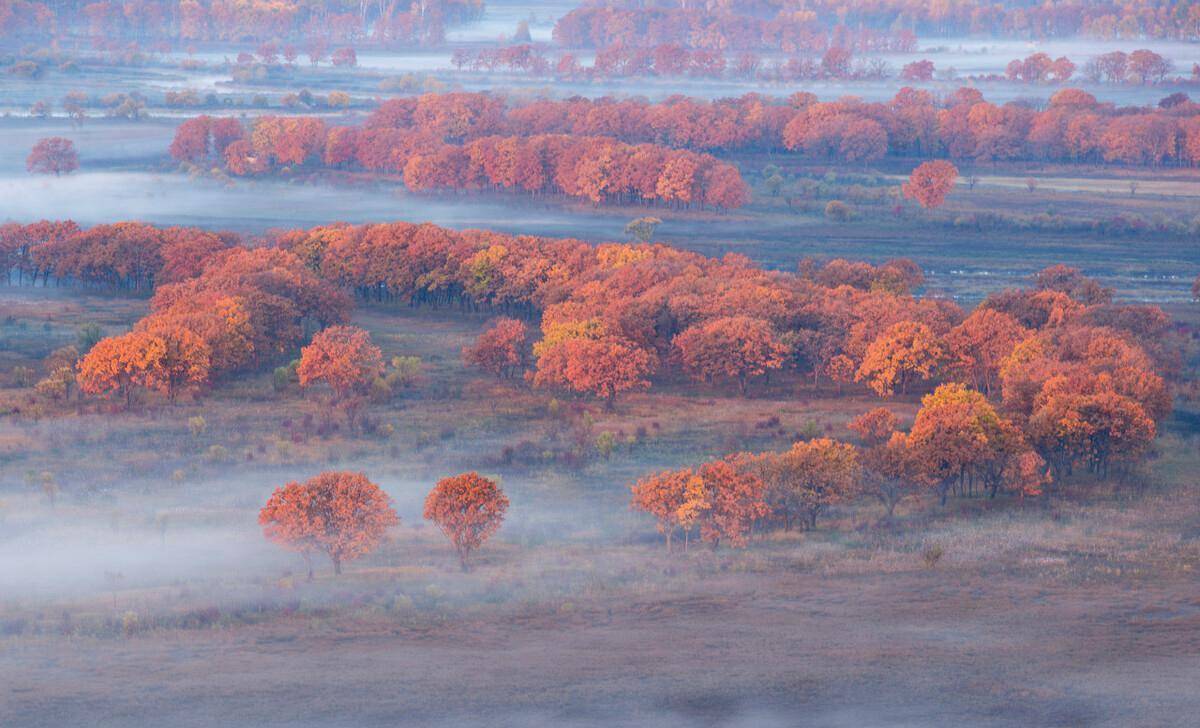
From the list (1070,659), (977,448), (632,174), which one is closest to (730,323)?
(977,448)

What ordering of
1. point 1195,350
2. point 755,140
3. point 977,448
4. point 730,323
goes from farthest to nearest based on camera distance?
point 755,140, point 1195,350, point 730,323, point 977,448

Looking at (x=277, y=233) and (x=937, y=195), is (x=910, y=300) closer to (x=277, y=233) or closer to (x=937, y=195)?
(x=277, y=233)

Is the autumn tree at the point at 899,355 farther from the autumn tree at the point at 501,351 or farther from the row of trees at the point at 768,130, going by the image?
the row of trees at the point at 768,130

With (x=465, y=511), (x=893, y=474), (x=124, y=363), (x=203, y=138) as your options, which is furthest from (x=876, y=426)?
(x=203, y=138)

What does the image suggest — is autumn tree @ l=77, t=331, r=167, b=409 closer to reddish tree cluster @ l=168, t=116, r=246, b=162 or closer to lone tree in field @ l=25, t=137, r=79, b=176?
lone tree in field @ l=25, t=137, r=79, b=176

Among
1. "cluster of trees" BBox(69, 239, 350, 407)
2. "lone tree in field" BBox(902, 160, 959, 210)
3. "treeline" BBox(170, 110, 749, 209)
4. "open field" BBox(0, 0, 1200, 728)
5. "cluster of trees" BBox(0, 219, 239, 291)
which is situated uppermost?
"treeline" BBox(170, 110, 749, 209)

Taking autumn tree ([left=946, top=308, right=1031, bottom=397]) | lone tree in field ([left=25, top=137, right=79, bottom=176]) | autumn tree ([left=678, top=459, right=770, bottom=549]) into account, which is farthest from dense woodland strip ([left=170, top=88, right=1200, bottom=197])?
autumn tree ([left=678, top=459, right=770, bottom=549])

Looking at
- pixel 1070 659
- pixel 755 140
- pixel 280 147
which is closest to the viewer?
pixel 1070 659
